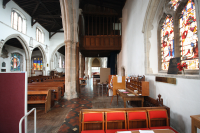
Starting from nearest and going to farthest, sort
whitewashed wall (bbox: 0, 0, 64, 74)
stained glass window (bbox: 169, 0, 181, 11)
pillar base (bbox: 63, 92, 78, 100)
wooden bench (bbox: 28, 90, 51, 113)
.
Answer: stained glass window (bbox: 169, 0, 181, 11)
wooden bench (bbox: 28, 90, 51, 113)
pillar base (bbox: 63, 92, 78, 100)
whitewashed wall (bbox: 0, 0, 64, 74)

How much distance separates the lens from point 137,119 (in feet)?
7.53

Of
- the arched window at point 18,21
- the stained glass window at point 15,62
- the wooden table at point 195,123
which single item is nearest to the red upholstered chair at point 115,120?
the wooden table at point 195,123

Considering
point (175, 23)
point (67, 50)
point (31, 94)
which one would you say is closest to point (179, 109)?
point (175, 23)

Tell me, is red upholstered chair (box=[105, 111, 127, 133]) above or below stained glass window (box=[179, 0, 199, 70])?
below

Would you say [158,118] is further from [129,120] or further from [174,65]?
[174,65]

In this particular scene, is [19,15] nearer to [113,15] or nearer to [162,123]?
[113,15]

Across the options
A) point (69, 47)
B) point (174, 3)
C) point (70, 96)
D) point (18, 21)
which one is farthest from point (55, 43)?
point (174, 3)

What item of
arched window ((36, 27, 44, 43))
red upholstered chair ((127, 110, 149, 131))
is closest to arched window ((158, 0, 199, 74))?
red upholstered chair ((127, 110, 149, 131))

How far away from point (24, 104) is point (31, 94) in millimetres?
3010

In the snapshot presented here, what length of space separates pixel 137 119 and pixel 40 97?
3.90 meters

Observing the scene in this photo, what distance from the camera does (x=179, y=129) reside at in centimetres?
268

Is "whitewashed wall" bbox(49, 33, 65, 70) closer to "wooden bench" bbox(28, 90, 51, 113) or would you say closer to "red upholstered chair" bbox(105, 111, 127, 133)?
"wooden bench" bbox(28, 90, 51, 113)

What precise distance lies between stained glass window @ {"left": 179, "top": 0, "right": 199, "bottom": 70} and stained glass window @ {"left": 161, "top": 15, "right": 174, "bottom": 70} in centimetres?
40

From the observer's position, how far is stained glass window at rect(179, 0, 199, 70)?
281cm
